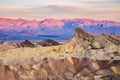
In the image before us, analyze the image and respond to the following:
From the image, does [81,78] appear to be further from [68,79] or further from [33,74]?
[33,74]

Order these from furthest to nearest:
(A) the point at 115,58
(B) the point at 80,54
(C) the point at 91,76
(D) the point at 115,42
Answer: (D) the point at 115,42
(B) the point at 80,54
(A) the point at 115,58
(C) the point at 91,76

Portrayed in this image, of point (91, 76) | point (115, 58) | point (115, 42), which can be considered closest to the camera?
point (91, 76)

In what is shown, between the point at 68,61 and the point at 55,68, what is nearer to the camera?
the point at 55,68

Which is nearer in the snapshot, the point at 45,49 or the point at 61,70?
the point at 61,70

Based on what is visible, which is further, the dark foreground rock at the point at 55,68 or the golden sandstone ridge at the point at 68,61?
the golden sandstone ridge at the point at 68,61

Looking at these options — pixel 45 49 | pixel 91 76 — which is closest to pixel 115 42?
pixel 45 49

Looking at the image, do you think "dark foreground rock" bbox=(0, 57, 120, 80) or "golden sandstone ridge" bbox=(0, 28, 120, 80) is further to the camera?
"golden sandstone ridge" bbox=(0, 28, 120, 80)

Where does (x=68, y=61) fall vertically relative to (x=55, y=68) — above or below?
above
